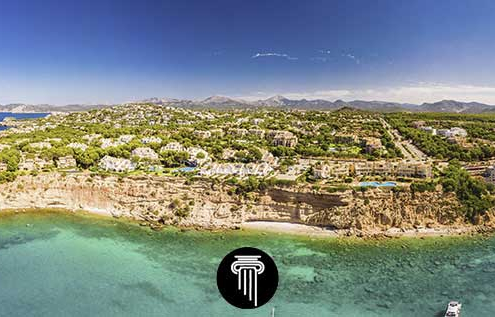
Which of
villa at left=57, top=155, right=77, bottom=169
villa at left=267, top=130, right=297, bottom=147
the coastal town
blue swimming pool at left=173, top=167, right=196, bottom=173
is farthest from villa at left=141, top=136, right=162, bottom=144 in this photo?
villa at left=267, top=130, right=297, bottom=147

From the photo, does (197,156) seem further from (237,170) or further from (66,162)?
(66,162)

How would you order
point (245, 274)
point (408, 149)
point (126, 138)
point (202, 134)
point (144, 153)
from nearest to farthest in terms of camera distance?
point (245, 274)
point (144, 153)
point (408, 149)
point (126, 138)
point (202, 134)

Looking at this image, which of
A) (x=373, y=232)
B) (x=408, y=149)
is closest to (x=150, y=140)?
(x=373, y=232)

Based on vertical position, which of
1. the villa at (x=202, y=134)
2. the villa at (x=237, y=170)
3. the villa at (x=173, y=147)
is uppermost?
the villa at (x=202, y=134)

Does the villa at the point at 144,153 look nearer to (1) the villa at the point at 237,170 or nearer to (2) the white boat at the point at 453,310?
(1) the villa at the point at 237,170

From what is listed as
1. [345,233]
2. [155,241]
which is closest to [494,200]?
[345,233]

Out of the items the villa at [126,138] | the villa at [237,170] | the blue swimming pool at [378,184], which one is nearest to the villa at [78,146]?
the villa at [126,138]
